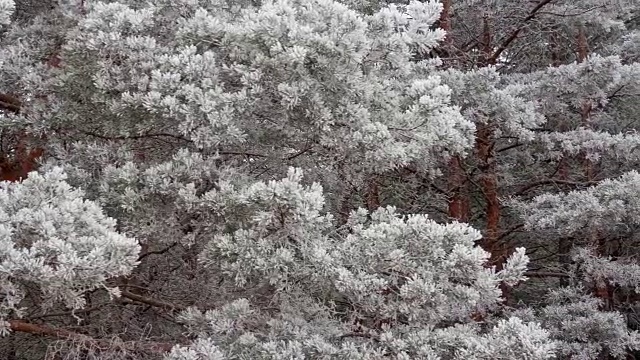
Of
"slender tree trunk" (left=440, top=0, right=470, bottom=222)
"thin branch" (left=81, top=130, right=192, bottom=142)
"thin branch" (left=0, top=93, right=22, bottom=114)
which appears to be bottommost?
"thin branch" (left=0, top=93, right=22, bottom=114)

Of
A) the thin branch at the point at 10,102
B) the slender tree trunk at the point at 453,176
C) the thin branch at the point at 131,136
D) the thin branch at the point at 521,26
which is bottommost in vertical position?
the thin branch at the point at 10,102

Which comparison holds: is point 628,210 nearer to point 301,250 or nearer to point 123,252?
point 301,250

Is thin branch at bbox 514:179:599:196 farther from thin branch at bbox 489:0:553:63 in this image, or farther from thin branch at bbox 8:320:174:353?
thin branch at bbox 8:320:174:353

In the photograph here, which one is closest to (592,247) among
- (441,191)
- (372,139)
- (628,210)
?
(628,210)

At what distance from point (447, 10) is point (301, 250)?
4.58 metres

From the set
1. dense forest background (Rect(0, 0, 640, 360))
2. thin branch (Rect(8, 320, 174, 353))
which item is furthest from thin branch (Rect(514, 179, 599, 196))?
thin branch (Rect(8, 320, 174, 353))

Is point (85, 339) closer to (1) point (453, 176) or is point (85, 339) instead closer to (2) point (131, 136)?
(2) point (131, 136)

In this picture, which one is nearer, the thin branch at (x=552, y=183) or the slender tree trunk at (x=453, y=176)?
the thin branch at (x=552, y=183)

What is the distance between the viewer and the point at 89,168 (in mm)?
4441

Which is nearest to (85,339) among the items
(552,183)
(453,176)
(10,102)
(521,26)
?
(10,102)

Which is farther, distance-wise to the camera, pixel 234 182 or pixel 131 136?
pixel 131 136

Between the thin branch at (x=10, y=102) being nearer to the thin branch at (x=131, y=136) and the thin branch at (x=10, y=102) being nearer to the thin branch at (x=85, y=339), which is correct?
the thin branch at (x=131, y=136)

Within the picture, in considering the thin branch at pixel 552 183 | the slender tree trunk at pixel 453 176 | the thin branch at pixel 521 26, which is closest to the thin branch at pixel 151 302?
the slender tree trunk at pixel 453 176

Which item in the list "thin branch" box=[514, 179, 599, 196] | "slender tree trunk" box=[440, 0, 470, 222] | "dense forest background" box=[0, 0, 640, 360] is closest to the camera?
"dense forest background" box=[0, 0, 640, 360]
